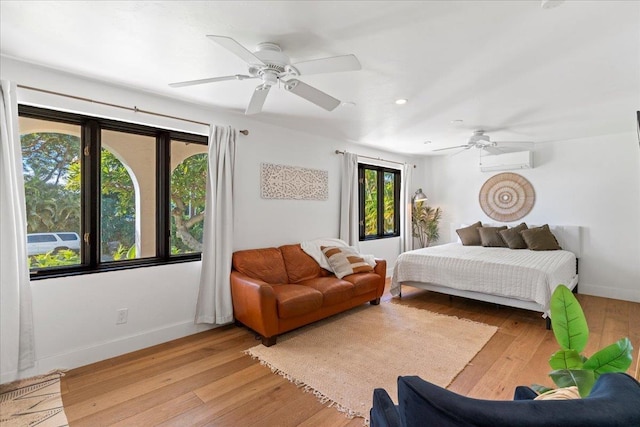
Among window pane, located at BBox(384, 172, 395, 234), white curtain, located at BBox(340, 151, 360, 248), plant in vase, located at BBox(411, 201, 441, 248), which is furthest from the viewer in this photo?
plant in vase, located at BBox(411, 201, 441, 248)

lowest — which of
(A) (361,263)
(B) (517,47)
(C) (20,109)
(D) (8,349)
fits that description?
(D) (8,349)

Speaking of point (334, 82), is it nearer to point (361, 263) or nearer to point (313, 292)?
point (313, 292)

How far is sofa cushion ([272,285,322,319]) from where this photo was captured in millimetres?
2879

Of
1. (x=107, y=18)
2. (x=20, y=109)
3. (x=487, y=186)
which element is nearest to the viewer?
(x=107, y=18)

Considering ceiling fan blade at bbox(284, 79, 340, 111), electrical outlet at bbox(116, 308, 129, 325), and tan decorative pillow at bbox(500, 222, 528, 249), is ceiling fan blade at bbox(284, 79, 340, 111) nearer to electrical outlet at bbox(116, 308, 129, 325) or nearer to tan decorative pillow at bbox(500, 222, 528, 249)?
electrical outlet at bbox(116, 308, 129, 325)

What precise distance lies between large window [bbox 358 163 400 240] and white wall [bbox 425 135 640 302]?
2.22 metres

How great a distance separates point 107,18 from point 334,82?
1.61m

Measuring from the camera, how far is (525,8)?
5.41 ft

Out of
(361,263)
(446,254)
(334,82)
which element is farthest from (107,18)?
(446,254)

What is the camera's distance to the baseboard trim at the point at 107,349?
2.38 m

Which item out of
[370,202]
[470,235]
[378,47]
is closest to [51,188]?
[378,47]

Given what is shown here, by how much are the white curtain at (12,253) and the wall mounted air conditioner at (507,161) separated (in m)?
6.26

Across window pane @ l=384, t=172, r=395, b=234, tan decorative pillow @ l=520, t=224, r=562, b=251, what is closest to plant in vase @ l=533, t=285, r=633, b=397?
tan decorative pillow @ l=520, t=224, r=562, b=251

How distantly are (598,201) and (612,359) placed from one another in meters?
5.20
